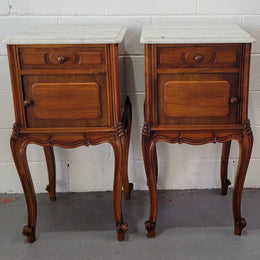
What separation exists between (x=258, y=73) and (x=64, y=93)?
1124 mm

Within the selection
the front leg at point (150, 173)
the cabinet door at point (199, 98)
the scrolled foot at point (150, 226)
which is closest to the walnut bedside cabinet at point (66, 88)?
the front leg at point (150, 173)

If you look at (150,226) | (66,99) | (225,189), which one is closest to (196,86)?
(66,99)

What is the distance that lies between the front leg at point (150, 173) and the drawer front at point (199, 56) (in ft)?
1.04

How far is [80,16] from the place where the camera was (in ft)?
7.28

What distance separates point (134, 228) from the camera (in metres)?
2.15

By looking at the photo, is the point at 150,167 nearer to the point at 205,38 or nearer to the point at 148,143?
the point at 148,143

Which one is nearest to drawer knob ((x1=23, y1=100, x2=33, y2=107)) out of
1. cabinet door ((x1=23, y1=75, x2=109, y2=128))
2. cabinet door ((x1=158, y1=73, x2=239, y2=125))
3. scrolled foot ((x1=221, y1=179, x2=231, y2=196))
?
cabinet door ((x1=23, y1=75, x2=109, y2=128))

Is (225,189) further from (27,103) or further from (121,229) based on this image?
(27,103)

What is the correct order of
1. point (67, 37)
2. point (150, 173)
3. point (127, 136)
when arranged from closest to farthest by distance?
point (67, 37) < point (150, 173) < point (127, 136)

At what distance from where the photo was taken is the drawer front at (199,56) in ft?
5.73

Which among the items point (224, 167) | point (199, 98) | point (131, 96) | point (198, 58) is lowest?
point (224, 167)

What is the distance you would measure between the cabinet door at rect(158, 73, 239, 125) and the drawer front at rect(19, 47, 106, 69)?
284 mm

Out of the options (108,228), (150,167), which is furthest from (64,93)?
(108,228)

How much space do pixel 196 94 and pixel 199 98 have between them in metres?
0.02
